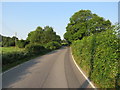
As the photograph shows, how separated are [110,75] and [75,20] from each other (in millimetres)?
38989

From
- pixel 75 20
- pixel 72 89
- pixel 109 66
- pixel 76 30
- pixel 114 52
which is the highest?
pixel 75 20

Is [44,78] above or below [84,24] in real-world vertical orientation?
below

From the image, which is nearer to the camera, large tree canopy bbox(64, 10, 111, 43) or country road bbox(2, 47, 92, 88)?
country road bbox(2, 47, 92, 88)

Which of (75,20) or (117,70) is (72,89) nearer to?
(117,70)

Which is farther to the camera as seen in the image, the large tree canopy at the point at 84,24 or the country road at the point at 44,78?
the large tree canopy at the point at 84,24

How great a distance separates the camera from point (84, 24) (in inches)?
1538

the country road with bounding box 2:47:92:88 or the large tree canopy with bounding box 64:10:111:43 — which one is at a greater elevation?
the large tree canopy with bounding box 64:10:111:43

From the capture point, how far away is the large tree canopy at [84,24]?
1521 inches

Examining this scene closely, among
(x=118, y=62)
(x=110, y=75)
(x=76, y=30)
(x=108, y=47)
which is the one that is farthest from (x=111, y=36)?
(x=76, y=30)

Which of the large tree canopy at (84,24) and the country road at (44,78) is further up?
the large tree canopy at (84,24)

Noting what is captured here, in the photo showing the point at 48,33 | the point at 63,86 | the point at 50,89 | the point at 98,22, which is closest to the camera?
the point at 50,89

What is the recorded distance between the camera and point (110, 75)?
519cm

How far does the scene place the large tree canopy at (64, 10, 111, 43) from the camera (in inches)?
1521

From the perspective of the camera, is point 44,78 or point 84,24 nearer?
point 44,78
